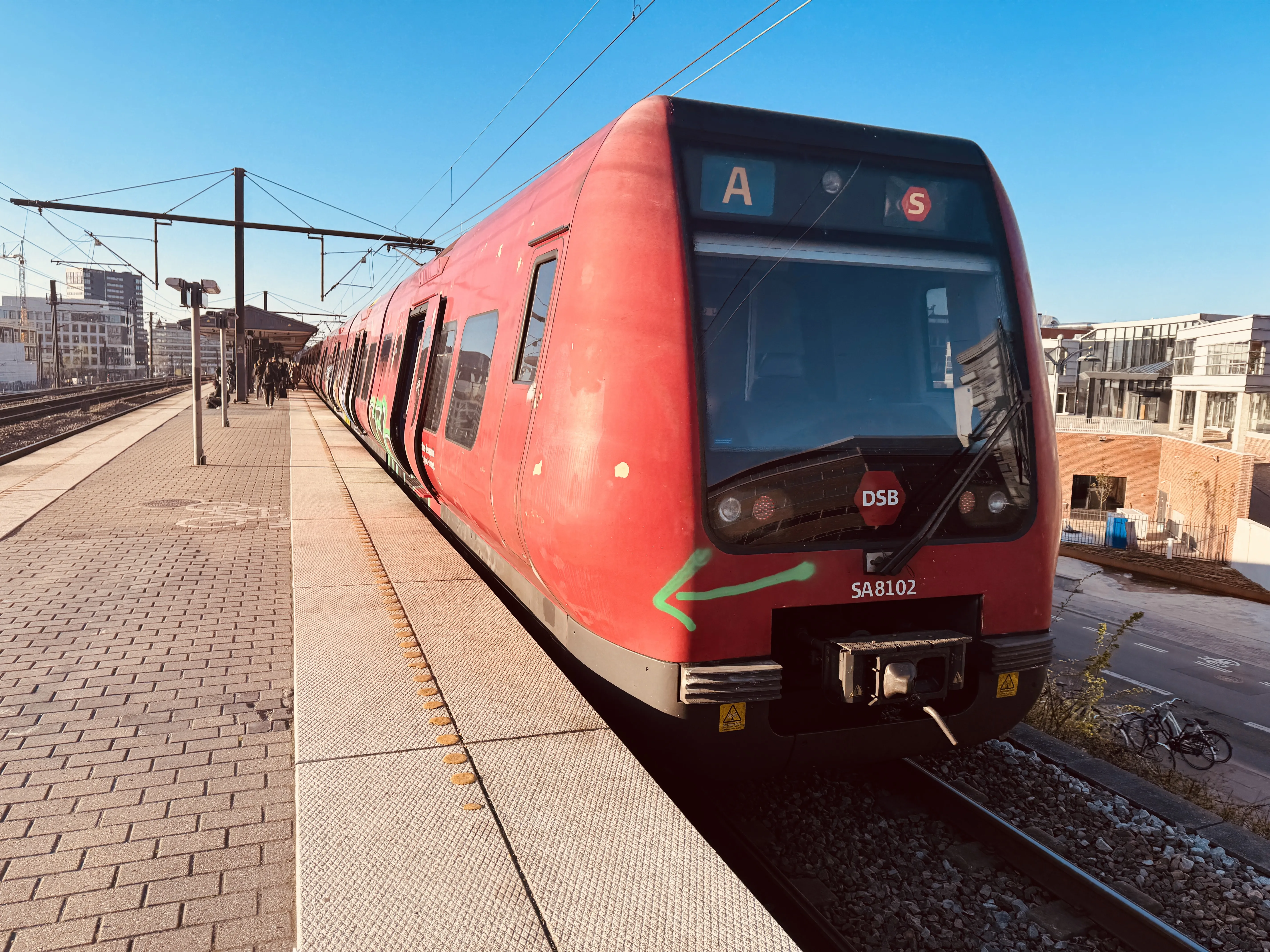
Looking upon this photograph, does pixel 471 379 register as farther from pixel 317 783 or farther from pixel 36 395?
pixel 36 395

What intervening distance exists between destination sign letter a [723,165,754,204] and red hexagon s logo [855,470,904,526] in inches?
51.6

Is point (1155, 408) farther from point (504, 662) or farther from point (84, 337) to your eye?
point (84, 337)

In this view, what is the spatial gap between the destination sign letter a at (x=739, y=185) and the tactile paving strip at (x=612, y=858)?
244 cm

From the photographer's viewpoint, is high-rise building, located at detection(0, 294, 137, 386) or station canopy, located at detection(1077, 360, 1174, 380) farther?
high-rise building, located at detection(0, 294, 137, 386)

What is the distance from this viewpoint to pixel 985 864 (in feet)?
12.1

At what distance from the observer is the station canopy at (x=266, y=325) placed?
2203cm

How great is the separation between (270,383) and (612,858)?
3079 centimetres

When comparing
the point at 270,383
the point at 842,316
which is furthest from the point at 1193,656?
the point at 270,383

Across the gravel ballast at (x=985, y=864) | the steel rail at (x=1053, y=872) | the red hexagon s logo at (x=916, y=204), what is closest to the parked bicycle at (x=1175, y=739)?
the gravel ballast at (x=985, y=864)

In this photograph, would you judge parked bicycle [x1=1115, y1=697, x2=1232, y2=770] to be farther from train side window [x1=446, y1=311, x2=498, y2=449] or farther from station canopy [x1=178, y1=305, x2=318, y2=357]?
station canopy [x1=178, y1=305, x2=318, y2=357]

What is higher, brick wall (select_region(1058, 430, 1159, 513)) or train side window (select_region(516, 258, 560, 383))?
train side window (select_region(516, 258, 560, 383))

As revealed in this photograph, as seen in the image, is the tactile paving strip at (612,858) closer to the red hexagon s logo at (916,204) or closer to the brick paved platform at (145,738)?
the brick paved platform at (145,738)

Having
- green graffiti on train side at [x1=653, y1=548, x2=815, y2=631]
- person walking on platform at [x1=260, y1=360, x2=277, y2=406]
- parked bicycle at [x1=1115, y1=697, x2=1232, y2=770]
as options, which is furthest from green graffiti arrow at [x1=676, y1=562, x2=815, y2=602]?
person walking on platform at [x1=260, y1=360, x2=277, y2=406]

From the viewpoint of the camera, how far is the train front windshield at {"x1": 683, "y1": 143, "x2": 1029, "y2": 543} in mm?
3430
